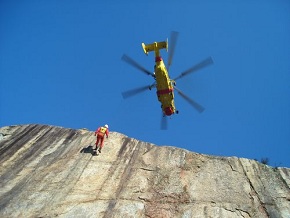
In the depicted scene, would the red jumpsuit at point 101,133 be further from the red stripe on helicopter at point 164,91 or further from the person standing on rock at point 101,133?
the red stripe on helicopter at point 164,91

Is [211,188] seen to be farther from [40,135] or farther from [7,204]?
[40,135]

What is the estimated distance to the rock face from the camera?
17.4 m

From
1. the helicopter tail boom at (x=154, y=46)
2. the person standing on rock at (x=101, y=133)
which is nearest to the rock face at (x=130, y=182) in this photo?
the person standing on rock at (x=101, y=133)

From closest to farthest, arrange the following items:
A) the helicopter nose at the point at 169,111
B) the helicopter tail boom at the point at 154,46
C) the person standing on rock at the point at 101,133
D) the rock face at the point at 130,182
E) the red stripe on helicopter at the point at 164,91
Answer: the rock face at the point at 130,182
the person standing on rock at the point at 101,133
the helicopter tail boom at the point at 154,46
the red stripe on helicopter at the point at 164,91
the helicopter nose at the point at 169,111

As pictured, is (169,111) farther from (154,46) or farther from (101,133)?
(101,133)

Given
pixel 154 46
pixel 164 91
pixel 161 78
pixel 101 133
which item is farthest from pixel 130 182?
pixel 154 46

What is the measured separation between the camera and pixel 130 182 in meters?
19.3

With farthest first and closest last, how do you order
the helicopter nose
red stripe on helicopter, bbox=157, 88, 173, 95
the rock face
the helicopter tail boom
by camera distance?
the helicopter nose < red stripe on helicopter, bbox=157, 88, 173, 95 < the helicopter tail boom < the rock face

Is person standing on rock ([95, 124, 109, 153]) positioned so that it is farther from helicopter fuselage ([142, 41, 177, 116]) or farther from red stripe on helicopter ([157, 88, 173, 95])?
helicopter fuselage ([142, 41, 177, 116])

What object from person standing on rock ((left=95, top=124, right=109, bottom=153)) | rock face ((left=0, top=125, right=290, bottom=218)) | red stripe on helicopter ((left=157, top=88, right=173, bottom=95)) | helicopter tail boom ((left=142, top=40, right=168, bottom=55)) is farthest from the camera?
red stripe on helicopter ((left=157, top=88, right=173, bottom=95))

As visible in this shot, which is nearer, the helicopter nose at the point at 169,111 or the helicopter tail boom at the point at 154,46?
the helicopter tail boom at the point at 154,46

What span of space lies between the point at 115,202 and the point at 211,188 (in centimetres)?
532

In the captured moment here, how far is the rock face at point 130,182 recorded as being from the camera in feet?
57.2

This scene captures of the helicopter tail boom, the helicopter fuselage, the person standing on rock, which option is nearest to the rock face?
the person standing on rock
